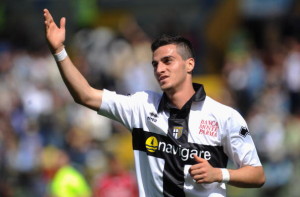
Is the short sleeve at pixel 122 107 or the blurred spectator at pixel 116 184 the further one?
the blurred spectator at pixel 116 184

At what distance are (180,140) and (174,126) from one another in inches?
5.6

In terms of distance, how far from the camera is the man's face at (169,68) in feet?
22.6

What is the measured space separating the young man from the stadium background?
7619 millimetres

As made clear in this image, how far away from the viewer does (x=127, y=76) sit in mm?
16766

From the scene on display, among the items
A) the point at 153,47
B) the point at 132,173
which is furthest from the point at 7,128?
the point at 153,47

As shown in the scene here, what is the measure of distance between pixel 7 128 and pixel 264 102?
5350mm

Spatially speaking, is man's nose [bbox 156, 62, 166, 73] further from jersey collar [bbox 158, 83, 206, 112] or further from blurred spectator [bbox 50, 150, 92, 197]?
blurred spectator [bbox 50, 150, 92, 197]

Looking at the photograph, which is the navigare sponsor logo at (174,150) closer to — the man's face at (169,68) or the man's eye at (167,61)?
the man's face at (169,68)

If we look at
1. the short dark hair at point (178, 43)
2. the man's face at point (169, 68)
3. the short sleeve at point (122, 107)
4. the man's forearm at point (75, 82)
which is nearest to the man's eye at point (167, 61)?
the man's face at point (169, 68)

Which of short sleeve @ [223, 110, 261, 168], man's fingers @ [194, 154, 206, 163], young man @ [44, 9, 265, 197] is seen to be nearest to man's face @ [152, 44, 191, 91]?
young man @ [44, 9, 265, 197]

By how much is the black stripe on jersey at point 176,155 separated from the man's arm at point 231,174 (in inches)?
8.4

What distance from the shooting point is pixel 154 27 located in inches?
821

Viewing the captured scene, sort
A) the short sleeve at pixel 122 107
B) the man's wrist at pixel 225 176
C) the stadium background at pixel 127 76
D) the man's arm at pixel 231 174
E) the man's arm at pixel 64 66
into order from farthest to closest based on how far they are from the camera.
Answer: the stadium background at pixel 127 76 → the short sleeve at pixel 122 107 → the man's arm at pixel 64 66 → the man's wrist at pixel 225 176 → the man's arm at pixel 231 174

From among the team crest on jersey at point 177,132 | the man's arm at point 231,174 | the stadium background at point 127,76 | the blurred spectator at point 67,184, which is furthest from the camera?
the stadium background at point 127,76
